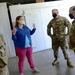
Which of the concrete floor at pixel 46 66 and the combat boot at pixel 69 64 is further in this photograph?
the combat boot at pixel 69 64

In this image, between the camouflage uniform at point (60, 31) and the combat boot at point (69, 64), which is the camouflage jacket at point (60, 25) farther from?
the combat boot at point (69, 64)

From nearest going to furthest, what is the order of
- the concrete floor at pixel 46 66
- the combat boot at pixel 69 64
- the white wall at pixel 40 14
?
the concrete floor at pixel 46 66
the combat boot at pixel 69 64
the white wall at pixel 40 14

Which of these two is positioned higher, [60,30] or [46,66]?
[60,30]

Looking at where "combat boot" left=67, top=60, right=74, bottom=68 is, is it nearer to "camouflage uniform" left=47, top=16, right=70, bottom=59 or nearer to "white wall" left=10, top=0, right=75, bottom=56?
"camouflage uniform" left=47, top=16, right=70, bottom=59

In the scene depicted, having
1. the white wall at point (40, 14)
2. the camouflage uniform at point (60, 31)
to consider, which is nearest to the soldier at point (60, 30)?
the camouflage uniform at point (60, 31)

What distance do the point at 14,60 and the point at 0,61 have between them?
2016 millimetres

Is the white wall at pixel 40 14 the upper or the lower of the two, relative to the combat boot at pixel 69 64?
upper

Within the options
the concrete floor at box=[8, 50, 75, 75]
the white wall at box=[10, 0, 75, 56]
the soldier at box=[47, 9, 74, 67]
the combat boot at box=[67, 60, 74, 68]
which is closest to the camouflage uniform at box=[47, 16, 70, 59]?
the soldier at box=[47, 9, 74, 67]

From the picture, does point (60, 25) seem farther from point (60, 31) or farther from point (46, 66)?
point (46, 66)

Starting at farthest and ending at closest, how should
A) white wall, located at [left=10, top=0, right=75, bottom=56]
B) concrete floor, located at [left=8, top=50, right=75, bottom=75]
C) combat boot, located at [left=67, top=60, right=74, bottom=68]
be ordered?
1. white wall, located at [left=10, top=0, right=75, bottom=56]
2. combat boot, located at [left=67, top=60, right=74, bottom=68]
3. concrete floor, located at [left=8, top=50, right=75, bottom=75]

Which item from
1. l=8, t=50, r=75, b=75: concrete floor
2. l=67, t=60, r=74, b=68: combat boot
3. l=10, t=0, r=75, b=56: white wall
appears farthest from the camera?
l=10, t=0, r=75, b=56: white wall

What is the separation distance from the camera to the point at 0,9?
15.1 feet

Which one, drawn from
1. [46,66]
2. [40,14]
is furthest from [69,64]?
[40,14]

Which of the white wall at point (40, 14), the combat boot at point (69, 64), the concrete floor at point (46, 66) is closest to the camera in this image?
the concrete floor at point (46, 66)
